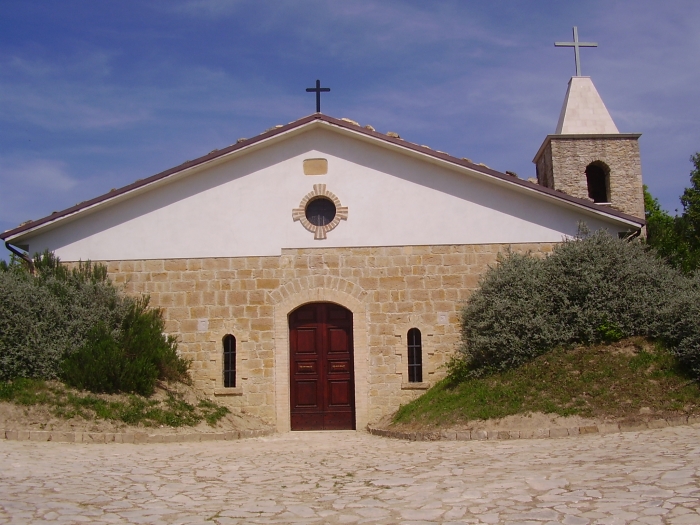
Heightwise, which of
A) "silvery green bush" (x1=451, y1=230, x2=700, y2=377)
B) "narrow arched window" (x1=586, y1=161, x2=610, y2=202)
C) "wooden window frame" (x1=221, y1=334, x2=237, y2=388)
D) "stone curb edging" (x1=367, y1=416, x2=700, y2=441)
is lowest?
"stone curb edging" (x1=367, y1=416, x2=700, y2=441)

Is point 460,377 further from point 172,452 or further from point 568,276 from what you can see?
point 172,452

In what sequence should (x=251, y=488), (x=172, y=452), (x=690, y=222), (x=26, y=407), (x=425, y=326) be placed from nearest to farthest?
(x=251, y=488) < (x=172, y=452) < (x=26, y=407) < (x=425, y=326) < (x=690, y=222)

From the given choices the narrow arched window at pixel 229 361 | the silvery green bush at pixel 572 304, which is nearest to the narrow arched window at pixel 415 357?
the silvery green bush at pixel 572 304

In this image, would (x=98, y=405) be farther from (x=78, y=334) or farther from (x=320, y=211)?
(x=320, y=211)

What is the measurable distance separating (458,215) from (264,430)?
217 inches

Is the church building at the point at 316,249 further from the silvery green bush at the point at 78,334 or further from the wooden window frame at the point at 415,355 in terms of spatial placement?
the silvery green bush at the point at 78,334

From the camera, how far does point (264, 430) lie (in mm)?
13086

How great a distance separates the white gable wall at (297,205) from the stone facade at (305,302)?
26 centimetres

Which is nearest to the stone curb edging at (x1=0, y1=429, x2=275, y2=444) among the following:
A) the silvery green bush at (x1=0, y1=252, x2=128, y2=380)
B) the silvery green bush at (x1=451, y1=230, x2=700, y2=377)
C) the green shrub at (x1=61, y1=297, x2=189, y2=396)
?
the green shrub at (x1=61, y1=297, x2=189, y2=396)

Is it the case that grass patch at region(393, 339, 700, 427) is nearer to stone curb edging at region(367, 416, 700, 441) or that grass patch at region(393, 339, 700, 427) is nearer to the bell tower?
stone curb edging at region(367, 416, 700, 441)

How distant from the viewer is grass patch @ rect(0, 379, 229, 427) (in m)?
11.3

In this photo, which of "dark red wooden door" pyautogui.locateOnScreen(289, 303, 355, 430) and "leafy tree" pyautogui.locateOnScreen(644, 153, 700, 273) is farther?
"leafy tree" pyautogui.locateOnScreen(644, 153, 700, 273)

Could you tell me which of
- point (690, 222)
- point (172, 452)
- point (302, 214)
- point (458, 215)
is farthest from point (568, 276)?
point (690, 222)

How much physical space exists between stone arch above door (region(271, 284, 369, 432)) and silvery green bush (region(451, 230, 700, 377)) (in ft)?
6.21
